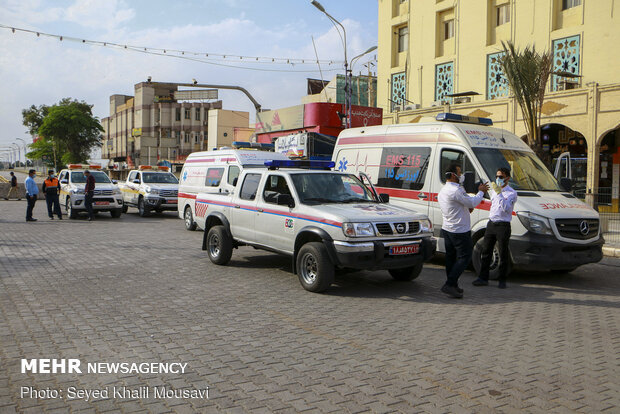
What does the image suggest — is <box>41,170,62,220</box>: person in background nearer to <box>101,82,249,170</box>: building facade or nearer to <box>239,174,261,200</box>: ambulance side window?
<box>239,174,261,200</box>: ambulance side window

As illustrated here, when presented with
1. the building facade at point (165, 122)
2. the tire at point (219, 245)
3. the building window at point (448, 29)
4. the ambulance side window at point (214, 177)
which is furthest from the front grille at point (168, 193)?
the building facade at point (165, 122)

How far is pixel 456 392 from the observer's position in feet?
13.5

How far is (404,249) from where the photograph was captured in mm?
7320

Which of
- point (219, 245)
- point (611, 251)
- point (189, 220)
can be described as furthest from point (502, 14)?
point (219, 245)

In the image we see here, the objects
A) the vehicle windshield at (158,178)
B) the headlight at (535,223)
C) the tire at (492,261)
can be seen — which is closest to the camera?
the headlight at (535,223)

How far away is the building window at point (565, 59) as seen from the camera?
70.9 feet

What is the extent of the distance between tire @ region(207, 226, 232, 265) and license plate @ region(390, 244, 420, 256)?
134 inches

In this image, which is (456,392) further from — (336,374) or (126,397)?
(126,397)

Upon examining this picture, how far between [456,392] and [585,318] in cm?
320

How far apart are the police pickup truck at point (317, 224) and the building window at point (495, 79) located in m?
17.8

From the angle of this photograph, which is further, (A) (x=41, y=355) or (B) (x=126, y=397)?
(A) (x=41, y=355)

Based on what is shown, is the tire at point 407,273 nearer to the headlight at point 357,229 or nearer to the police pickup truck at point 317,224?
the police pickup truck at point 317,224

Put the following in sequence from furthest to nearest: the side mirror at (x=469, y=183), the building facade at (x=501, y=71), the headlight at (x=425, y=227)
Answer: the building facade at (x=501, y=71)
the headlight at (x=425, y=227)
the side mirror at (x=469, y=183)

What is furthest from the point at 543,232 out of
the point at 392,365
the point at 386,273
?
the point at 392,365
